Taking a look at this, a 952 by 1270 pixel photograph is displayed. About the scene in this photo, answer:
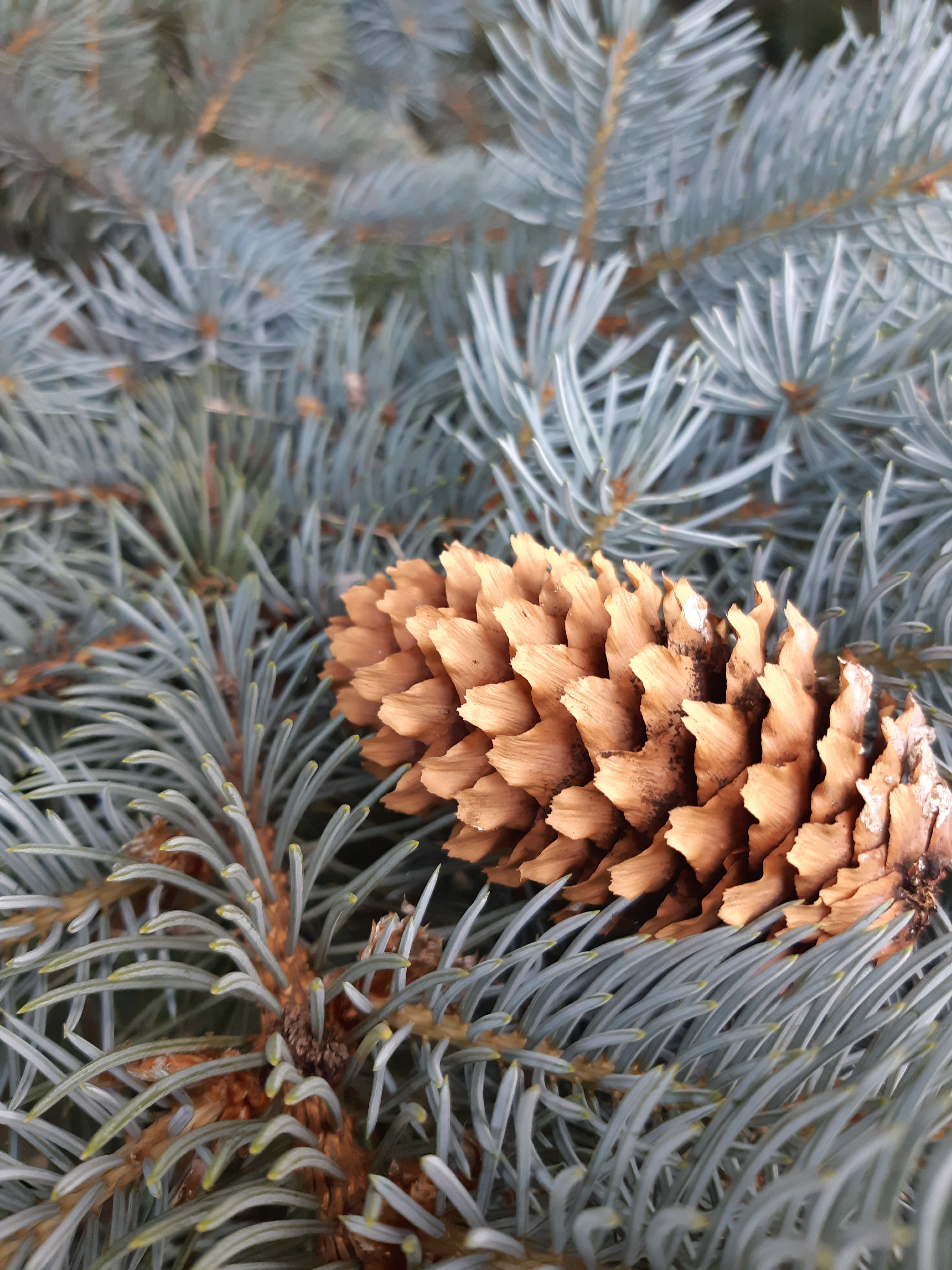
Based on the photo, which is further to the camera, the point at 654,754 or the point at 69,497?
the point at 69,497

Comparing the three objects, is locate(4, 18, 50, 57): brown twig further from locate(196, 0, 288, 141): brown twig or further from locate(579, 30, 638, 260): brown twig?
locate(579, 30, 638, 260): brown twig

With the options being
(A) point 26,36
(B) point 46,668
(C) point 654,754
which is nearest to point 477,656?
(C) point 654,754

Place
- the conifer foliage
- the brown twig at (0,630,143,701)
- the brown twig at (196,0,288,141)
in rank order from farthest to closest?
1. the brown twig at (196,0,288,141)
2. the brown twig at (0,630,143,701)
3. the conifer foliage

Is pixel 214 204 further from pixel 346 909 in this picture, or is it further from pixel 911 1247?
pixel 911 1247

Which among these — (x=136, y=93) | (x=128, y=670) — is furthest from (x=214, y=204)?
(x=128, y=670)

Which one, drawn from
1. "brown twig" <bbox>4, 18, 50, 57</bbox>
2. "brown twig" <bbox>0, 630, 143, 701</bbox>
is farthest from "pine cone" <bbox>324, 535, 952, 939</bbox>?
"brown twig" <bbox>4, 18, 50, 57</bbox>

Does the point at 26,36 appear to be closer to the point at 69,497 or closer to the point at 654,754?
the point at 69,497

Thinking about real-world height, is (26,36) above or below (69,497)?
above
